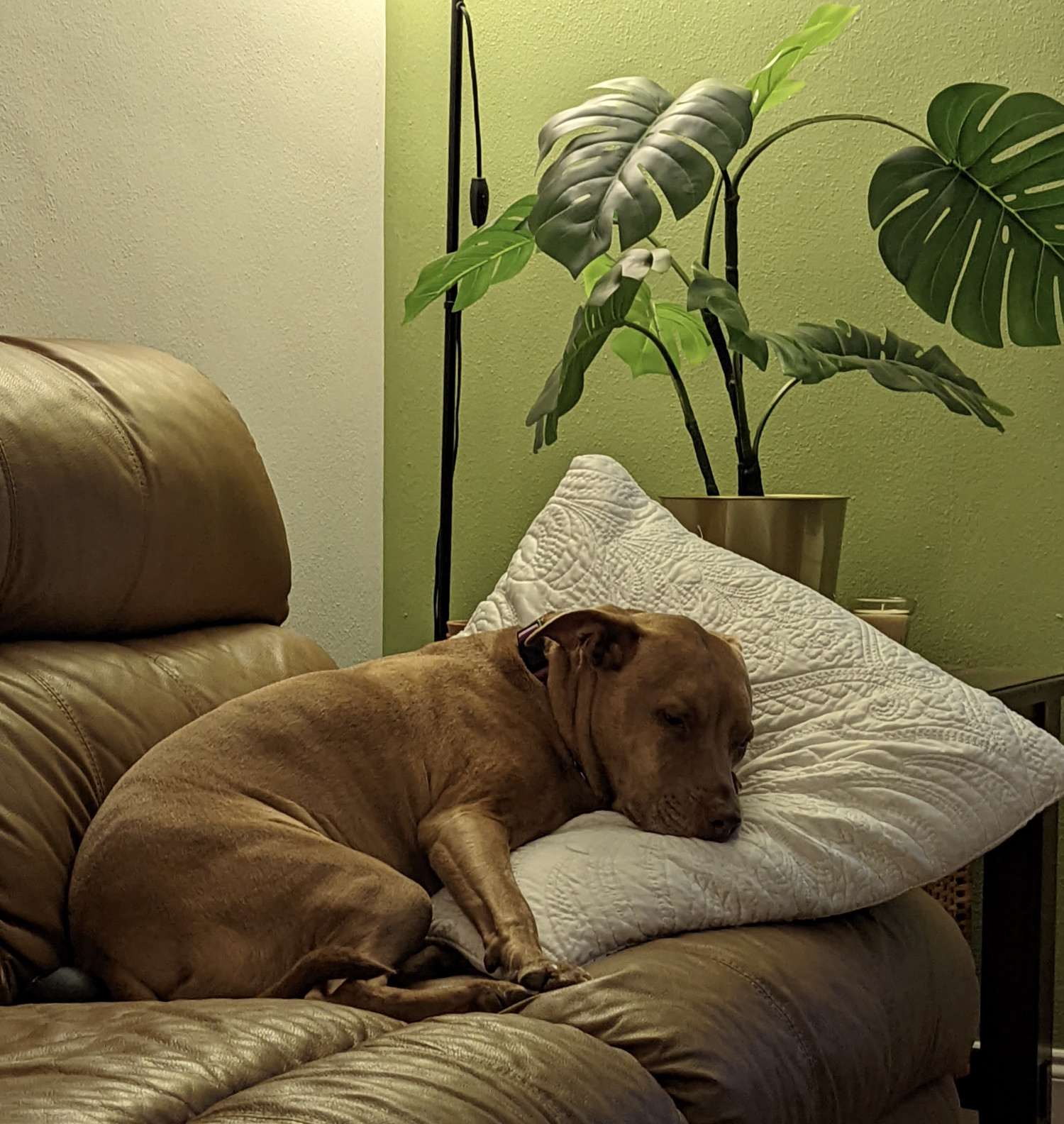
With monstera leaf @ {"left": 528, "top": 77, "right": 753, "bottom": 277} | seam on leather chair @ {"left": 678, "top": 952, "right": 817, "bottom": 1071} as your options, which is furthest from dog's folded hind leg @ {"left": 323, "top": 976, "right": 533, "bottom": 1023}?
monstera leaf @ {"left": 528, "top": 77, "right": 753, "bottom": 277}

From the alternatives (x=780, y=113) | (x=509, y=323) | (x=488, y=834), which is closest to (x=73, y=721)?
(x=488, y=834)

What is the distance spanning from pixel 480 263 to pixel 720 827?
1.19 metres

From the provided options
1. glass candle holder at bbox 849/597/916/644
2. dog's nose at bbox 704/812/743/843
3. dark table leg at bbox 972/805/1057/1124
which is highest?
glass candle holder at bbox 849/597/916/644

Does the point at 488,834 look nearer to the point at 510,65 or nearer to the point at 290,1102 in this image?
the point at 290,1102

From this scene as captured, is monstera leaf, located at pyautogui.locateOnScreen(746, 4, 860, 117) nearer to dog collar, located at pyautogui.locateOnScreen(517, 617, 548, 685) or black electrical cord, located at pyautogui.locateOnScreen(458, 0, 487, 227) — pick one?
black electrical cord, located at pyautogui.locateOnScreen(458, 0, 487, 227)

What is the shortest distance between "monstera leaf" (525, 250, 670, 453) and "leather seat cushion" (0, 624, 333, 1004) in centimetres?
57

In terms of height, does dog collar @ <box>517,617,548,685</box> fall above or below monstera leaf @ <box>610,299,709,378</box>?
below

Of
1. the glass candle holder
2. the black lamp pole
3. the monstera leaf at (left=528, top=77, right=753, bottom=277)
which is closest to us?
the monstera leaf at (left=528, top=77, right=753, bottom=277)

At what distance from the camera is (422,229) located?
2.76 metres

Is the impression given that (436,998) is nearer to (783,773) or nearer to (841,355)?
(783,773)

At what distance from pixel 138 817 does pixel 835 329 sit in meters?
1.29

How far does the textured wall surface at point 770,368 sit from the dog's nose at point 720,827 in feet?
3.63

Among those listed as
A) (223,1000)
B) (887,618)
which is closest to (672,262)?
(887,618)

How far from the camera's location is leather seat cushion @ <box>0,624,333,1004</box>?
1.32m
